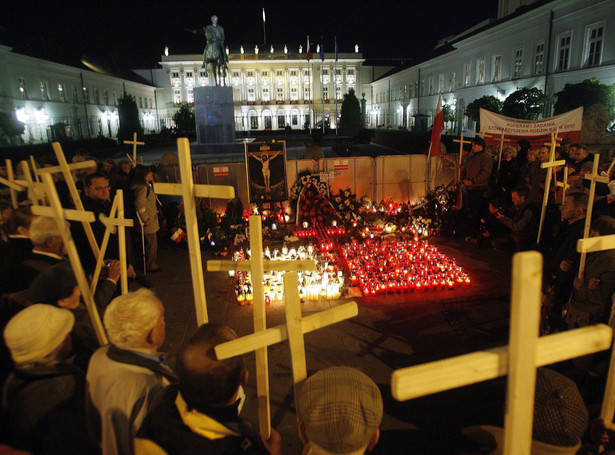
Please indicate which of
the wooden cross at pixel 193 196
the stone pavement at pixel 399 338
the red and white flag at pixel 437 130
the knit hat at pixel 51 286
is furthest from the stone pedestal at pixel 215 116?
the wooden cross at pixel 193 196

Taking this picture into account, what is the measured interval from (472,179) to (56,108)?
141 ft

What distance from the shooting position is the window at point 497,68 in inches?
1316

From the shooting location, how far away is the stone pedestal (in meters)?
20.1

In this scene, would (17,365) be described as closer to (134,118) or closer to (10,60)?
(134,118)

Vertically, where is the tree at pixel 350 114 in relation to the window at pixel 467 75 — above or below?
below

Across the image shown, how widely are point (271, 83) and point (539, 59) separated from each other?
51.7 metres

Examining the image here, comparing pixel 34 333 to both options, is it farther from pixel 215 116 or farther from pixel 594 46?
pixel 594 46

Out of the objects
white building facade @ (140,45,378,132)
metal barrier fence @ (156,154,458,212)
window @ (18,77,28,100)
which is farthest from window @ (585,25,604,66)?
white building facade @ (140,45,378,132)

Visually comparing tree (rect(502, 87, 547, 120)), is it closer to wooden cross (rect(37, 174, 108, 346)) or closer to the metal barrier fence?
the metal barrier fence

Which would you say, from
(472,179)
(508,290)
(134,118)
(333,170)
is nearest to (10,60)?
(134,118)

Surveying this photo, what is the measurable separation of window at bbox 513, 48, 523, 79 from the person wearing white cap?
3498 centimetres

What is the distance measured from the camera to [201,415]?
161 cm

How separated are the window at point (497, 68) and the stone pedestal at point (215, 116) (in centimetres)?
2387

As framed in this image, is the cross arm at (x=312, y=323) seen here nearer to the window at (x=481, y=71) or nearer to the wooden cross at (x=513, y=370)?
the wooden cross at (x=513, y=370)
